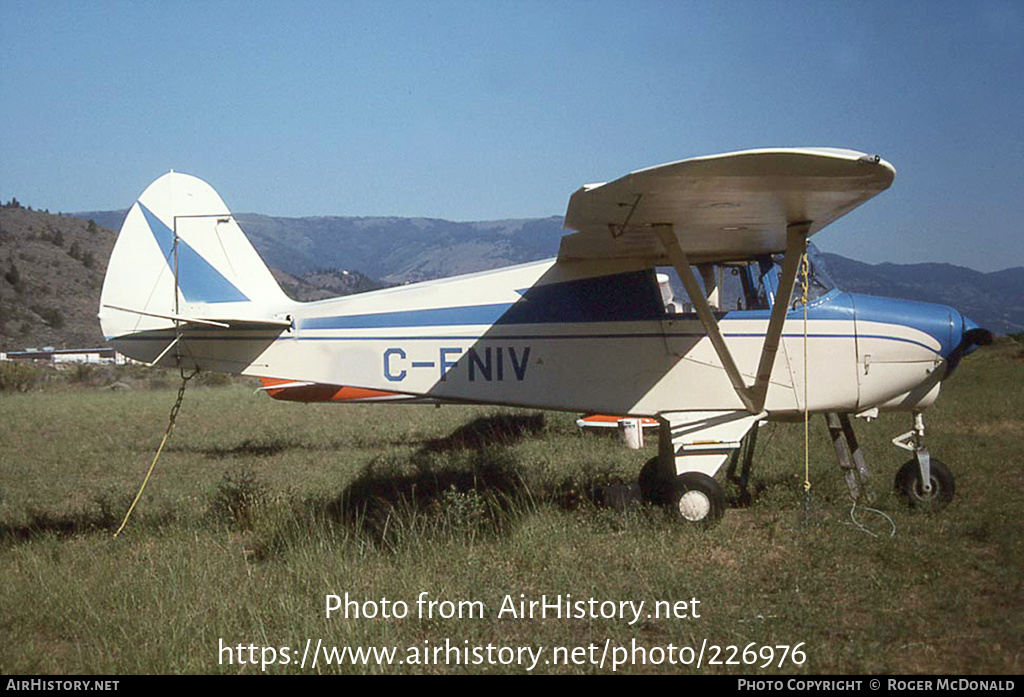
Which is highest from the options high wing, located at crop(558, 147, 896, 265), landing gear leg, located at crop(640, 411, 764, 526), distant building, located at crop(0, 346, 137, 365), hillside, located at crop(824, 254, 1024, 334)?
high wing, located at crop(558, 147, 896, 265)

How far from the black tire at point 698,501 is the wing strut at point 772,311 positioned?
863mm

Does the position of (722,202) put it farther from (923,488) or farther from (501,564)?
(923,488)

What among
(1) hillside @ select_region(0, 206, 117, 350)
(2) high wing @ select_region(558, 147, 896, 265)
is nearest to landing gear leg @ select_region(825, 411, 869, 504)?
(2) high wing @ select_region(558, 147, 896, 265)

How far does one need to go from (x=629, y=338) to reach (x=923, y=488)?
110 inches

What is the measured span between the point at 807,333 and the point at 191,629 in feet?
17.6

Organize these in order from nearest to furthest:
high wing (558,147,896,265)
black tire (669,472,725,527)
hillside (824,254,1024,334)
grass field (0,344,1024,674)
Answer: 1. grass field (0,344,1024,674)
2. high wing (558,147,896,265)
3. black tire (669,472,725,527)
4. hillside (824,254,1024,334)

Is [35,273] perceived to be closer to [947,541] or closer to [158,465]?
[158,465]

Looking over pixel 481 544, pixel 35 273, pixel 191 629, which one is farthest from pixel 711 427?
pixel 35 273

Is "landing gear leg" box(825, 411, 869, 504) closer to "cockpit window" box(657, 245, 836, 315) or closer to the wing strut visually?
the wing strut

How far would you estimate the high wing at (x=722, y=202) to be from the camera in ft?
16.8

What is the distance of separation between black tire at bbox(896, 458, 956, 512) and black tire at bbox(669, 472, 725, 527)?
69.7 inches

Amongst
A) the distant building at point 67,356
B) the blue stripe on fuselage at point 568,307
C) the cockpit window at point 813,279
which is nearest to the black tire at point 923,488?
the cockpit window at point 813,279

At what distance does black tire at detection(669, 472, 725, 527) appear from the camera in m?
6.66

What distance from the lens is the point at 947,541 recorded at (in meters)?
5.95
